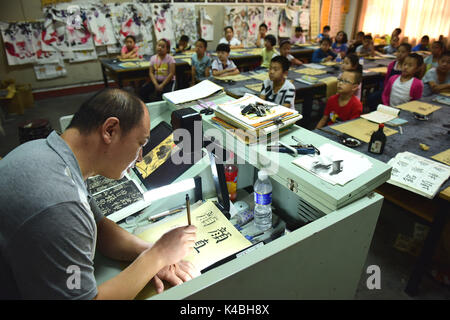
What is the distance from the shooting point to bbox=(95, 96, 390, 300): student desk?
2.08 feet

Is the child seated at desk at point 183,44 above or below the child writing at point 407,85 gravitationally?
above

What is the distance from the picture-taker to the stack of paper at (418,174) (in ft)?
4.82

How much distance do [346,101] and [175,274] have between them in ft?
7.98

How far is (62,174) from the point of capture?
0.70 m

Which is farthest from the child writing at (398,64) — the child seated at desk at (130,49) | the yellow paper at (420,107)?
the child seated at desk at (130,49)

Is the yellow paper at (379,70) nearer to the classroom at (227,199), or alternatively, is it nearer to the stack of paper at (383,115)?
the classroom at (227,199)

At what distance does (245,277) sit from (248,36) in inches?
283

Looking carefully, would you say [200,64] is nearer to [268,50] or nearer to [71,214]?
[268,50]

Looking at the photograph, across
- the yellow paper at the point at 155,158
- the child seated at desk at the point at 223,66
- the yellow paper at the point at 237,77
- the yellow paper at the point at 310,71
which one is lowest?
the yellow paper at the point at 155,158

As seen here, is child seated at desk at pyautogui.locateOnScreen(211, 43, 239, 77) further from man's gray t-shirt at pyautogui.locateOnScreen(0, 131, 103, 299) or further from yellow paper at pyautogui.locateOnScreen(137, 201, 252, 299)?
man's gray t-shirt at pyautogui.locateOnScreen(0, 131, 103, 299)

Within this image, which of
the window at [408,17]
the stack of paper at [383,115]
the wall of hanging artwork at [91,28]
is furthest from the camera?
the window at [408,17]

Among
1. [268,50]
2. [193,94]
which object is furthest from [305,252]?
[268,50]

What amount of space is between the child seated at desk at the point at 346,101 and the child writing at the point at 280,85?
Answer: 399 mm

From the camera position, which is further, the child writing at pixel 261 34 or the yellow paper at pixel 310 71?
the child writing at pixel 261 34
